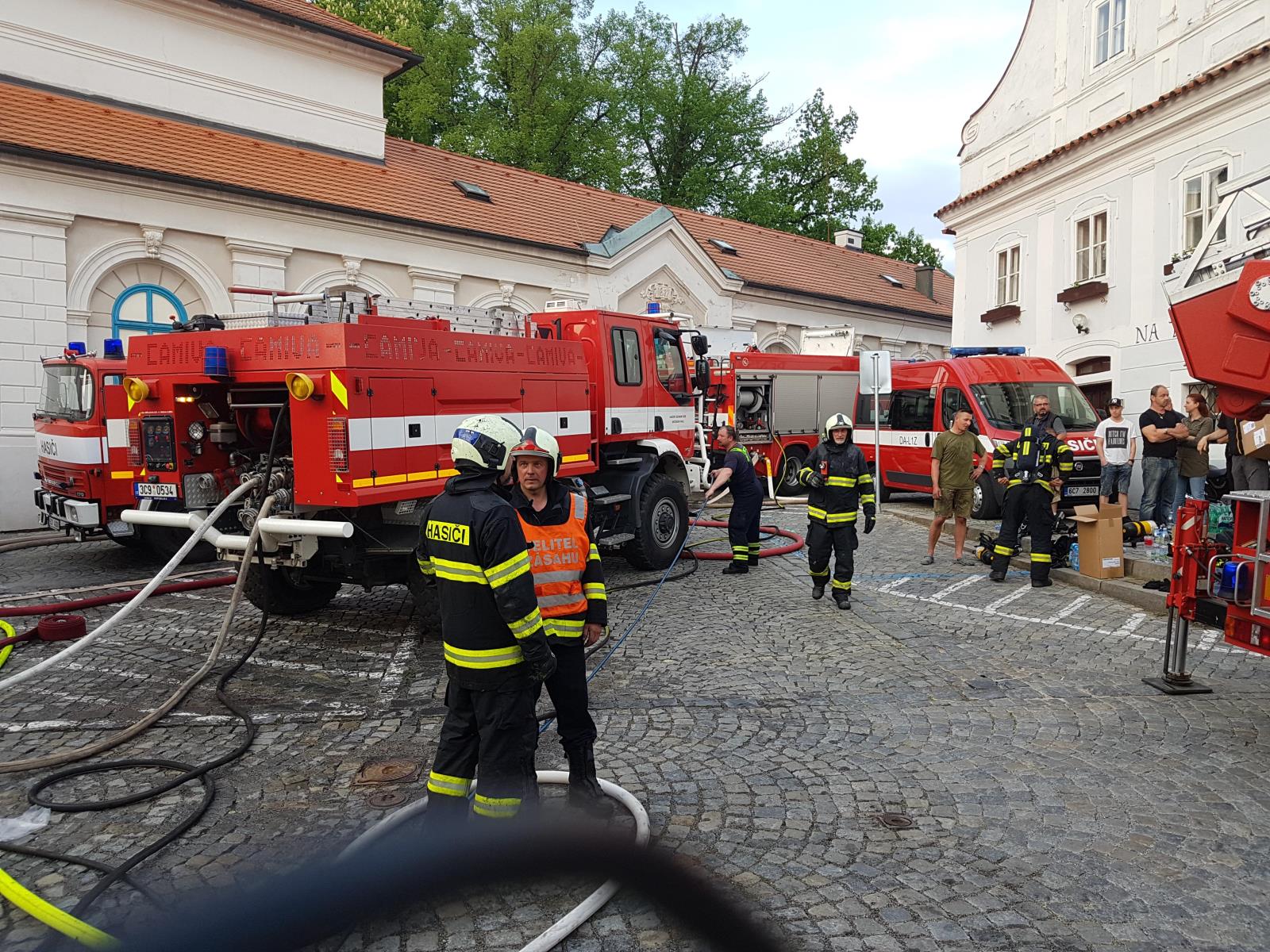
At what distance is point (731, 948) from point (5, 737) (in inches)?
220

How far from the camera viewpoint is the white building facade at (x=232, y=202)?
13.7m

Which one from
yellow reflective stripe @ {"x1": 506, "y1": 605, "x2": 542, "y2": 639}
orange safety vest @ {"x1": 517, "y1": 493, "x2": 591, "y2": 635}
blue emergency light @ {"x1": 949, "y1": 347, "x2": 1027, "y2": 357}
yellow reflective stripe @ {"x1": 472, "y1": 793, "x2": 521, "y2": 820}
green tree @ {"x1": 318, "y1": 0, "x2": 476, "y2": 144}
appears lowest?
yellow reflective stripe @ {"x1": 472, "y1": 793, "x2": 521, "y2": 820}

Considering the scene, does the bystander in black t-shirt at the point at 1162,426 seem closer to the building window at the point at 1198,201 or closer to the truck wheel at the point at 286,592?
the building window at the point at 1198,201

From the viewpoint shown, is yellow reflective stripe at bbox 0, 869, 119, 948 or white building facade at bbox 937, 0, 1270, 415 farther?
white building facade at bbox 937, 0, 1270, 415

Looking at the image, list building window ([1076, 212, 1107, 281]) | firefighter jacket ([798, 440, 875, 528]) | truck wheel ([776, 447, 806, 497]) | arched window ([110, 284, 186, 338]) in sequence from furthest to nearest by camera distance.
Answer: truck wheel ([776, 447, 806, 497]) < building window ([1076, 212, 1107, 281]) < arched window ([110, 284, 186, 338]) < firefighter jacket ([798, 440, 875, 528])

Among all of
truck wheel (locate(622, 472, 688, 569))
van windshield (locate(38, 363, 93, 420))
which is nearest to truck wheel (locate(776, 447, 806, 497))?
truck wheel (locate(622, 472, 688, 569))

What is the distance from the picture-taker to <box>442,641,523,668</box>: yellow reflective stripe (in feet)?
11.8

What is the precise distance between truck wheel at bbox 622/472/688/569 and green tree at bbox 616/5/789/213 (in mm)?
31850

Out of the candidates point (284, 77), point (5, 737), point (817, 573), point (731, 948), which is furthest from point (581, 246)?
point (731, 948)

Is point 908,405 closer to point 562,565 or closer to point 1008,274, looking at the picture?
point 1008,274

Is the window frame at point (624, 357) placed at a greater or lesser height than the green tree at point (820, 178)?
lesser

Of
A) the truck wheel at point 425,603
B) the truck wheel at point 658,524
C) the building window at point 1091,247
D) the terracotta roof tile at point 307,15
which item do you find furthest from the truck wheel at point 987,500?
the terracotta roof tile at point 307,15

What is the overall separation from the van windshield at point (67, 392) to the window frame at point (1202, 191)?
53.0 ft

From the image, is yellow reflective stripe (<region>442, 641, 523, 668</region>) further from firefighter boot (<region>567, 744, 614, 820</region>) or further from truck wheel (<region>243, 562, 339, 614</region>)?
truck wheel (<region>243, 562, 339, 614</region>)
